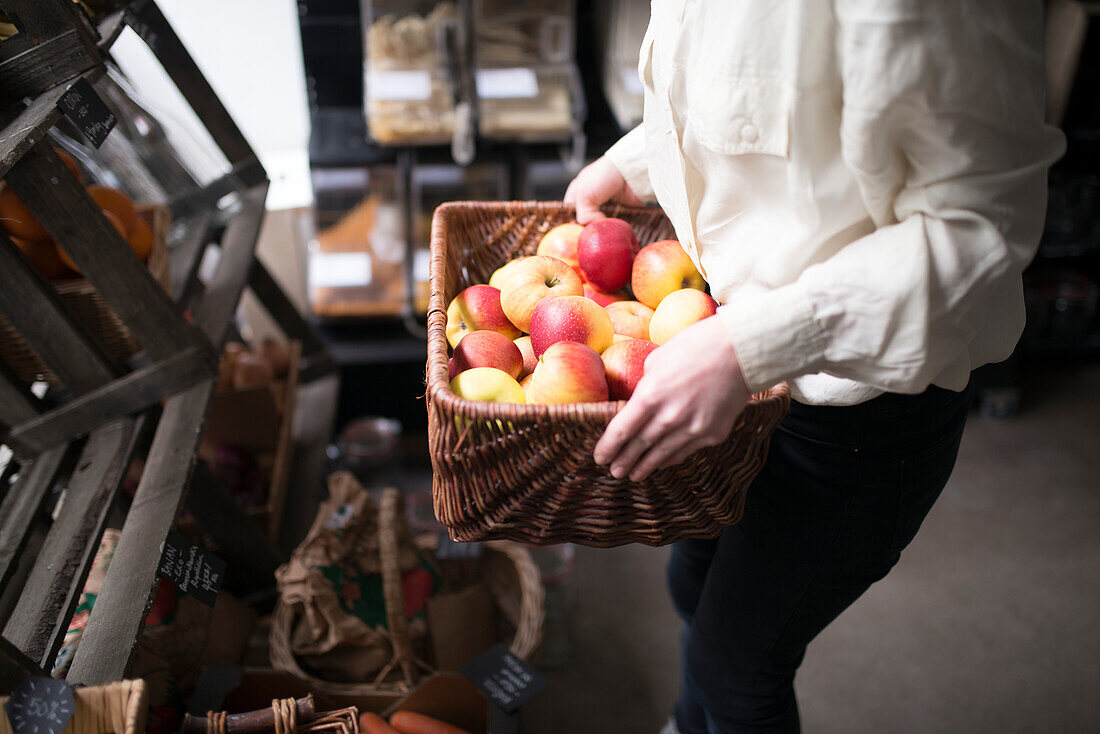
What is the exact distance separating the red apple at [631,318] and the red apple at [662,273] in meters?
0.02

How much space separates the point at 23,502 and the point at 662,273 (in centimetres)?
107

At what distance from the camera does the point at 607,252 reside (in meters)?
1.10

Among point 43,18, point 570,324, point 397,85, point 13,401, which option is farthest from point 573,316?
point 397,85

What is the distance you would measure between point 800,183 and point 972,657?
5.63 ft

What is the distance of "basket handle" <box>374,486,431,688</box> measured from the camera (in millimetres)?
1413

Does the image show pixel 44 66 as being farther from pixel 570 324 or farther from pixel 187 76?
pixel 570 324

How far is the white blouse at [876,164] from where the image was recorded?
0.65 m

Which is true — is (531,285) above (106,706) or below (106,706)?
above

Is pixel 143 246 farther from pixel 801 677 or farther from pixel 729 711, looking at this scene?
pixel 801 677

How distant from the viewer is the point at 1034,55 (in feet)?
2.20

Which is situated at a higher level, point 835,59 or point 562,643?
point 835,59

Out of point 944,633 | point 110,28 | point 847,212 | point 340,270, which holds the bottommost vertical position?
point 944,633

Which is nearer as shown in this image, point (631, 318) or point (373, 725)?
point (631, 318)

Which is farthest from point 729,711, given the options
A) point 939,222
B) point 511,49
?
point 511,49
